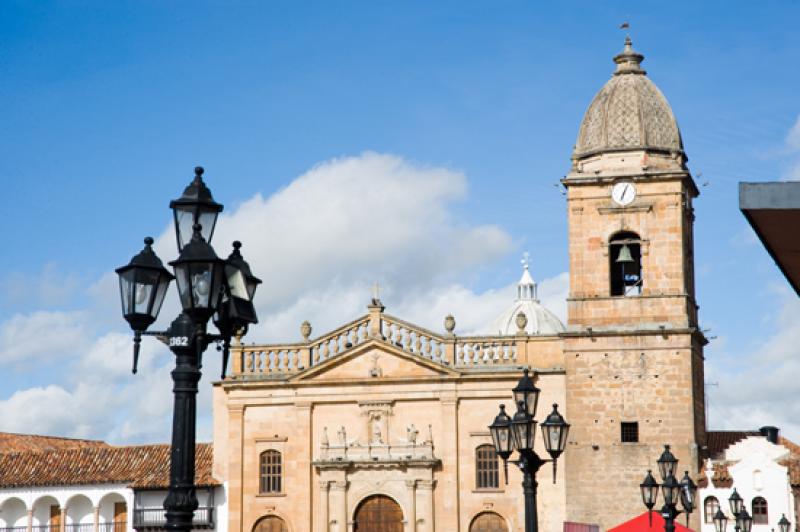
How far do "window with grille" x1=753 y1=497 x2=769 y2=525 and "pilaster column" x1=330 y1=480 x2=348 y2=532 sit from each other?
12.2 meters

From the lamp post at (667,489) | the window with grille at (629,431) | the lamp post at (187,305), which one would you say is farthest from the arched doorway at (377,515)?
the lamp post at (187,305)

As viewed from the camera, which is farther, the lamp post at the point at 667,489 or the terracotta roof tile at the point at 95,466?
the terracotta roof tile at the point at 95,466

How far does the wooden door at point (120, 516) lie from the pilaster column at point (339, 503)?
26.6ft

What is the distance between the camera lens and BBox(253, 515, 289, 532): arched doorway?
45.8 metres

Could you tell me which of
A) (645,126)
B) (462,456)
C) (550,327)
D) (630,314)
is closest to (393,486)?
(462,456)

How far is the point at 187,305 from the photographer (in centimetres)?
1209

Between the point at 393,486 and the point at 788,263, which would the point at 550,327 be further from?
the point at 788,263

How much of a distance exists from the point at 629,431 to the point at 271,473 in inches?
443

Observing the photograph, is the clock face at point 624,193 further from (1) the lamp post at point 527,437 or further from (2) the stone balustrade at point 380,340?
(1) the lamp post at point 527,437

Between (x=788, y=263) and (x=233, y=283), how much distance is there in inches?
194

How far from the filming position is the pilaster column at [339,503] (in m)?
45.0

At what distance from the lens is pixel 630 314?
43594 mm

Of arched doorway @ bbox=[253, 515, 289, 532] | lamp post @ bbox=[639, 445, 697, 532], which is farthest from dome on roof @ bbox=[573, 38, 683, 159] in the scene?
lamp post @ bbox=[639, 445, 697, 532]

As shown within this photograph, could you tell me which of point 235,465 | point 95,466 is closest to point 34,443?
point 95,466
